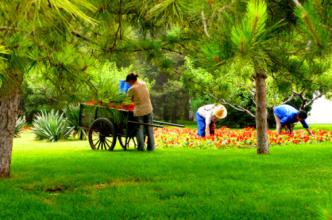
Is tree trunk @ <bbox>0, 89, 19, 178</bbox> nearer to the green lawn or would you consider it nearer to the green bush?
the green lawn

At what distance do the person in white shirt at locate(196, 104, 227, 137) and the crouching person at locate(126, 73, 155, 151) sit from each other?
3.32m

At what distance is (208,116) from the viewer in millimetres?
14289

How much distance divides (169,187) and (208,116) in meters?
8.22

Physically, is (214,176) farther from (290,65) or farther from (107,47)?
(290,65)

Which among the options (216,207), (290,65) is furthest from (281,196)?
(290,65)

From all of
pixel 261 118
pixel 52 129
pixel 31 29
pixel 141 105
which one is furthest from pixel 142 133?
pixel 31 29

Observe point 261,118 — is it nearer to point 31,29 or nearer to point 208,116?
point 208,116

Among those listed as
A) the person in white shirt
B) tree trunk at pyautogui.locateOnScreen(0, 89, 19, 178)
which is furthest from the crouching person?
tree trunk at pyautogui.locateOnScreen(0, 89, 19, 178)

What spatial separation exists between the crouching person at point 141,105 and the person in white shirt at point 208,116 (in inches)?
131

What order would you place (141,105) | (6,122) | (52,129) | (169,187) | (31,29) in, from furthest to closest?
(52,129) → (141,105) → (6,122) → (169,187) → (31,29)

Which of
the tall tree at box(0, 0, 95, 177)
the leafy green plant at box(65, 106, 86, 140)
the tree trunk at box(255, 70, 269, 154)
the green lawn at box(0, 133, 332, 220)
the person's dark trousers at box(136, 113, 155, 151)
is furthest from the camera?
the leafy green plant at box(65, 106, 86, 140)

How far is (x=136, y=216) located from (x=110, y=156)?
530cm

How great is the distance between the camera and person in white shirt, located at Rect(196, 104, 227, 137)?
46.8 ft

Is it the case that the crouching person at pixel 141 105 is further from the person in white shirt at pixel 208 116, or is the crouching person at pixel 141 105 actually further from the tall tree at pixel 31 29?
the tall tree at pixel 31 29
